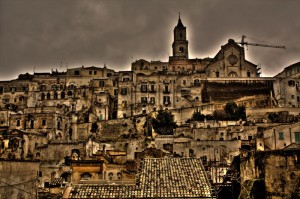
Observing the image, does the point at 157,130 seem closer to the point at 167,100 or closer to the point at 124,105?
the point at 124,105

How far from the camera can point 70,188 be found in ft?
72.9

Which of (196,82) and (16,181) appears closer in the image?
(16,181)

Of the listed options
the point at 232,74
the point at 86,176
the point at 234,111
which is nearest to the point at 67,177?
the point at 86,176

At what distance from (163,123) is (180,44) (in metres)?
44.8

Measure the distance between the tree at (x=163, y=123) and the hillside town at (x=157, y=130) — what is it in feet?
0.60

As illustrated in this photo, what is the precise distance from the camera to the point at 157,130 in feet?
247

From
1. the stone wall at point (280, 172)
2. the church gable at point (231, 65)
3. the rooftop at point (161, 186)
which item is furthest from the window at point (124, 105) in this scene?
the rooftop at point (161, 186)

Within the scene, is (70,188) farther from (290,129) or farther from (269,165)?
(290,129)

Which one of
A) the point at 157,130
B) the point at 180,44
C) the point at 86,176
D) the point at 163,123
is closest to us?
the point at 86,176

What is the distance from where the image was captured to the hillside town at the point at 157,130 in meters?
29.3

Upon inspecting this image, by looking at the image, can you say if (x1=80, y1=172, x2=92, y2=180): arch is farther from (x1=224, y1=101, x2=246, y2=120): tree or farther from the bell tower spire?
the bell tower spire

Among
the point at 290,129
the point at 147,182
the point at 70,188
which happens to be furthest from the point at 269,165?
the point at 290,129

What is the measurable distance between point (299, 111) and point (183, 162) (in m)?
55.9

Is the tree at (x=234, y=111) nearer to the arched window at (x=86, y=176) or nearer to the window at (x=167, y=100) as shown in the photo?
the window at (x=167, y=100)
